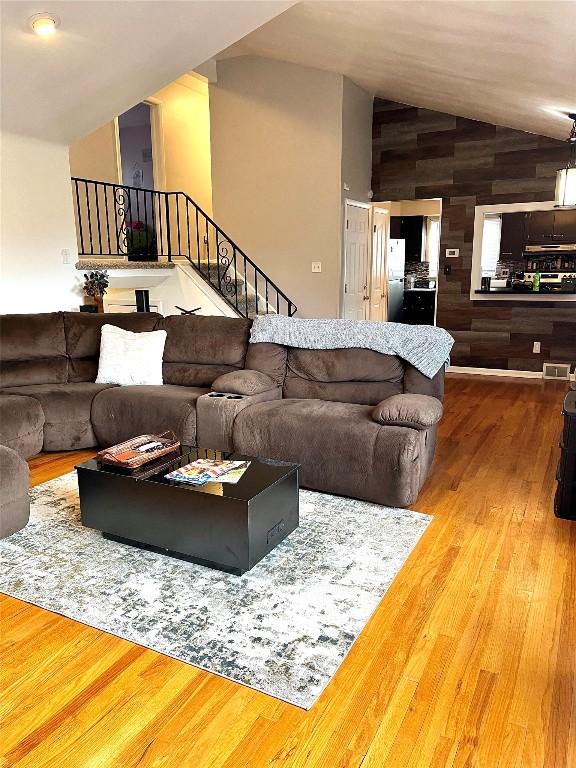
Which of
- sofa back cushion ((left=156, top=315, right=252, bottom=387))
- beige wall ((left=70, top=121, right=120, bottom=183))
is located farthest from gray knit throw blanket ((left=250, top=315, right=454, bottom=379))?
beige wall ((left=70, top=121, right=120, bottom=183))

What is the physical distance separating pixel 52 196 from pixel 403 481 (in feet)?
14.7

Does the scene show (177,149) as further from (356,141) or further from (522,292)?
(522,292)

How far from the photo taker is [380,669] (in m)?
1.83

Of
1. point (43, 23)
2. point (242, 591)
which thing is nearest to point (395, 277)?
point (43, 23)

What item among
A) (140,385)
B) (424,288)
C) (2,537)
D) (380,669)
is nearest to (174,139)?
(424,288)

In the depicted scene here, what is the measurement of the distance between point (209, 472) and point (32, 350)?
8.31ft

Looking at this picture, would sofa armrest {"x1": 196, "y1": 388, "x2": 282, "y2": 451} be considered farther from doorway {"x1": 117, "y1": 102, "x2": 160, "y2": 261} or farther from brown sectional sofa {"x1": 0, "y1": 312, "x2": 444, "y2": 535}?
doorway {"x1": 117, "y1": 102, "x2": 160, "y2": 261}

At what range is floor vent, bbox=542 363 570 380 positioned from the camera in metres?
6.57

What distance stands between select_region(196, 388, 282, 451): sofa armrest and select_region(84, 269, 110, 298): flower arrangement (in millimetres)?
2746

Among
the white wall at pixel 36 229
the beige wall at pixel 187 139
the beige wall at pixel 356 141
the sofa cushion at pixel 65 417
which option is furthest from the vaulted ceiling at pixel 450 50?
the sofa cushion at pixel 65 417

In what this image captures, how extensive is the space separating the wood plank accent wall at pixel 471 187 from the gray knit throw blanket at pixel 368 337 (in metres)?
3.56

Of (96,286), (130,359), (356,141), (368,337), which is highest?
(356,141)

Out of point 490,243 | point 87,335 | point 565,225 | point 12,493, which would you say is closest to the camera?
point 12,493

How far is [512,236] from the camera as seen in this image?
→ 684 cm
